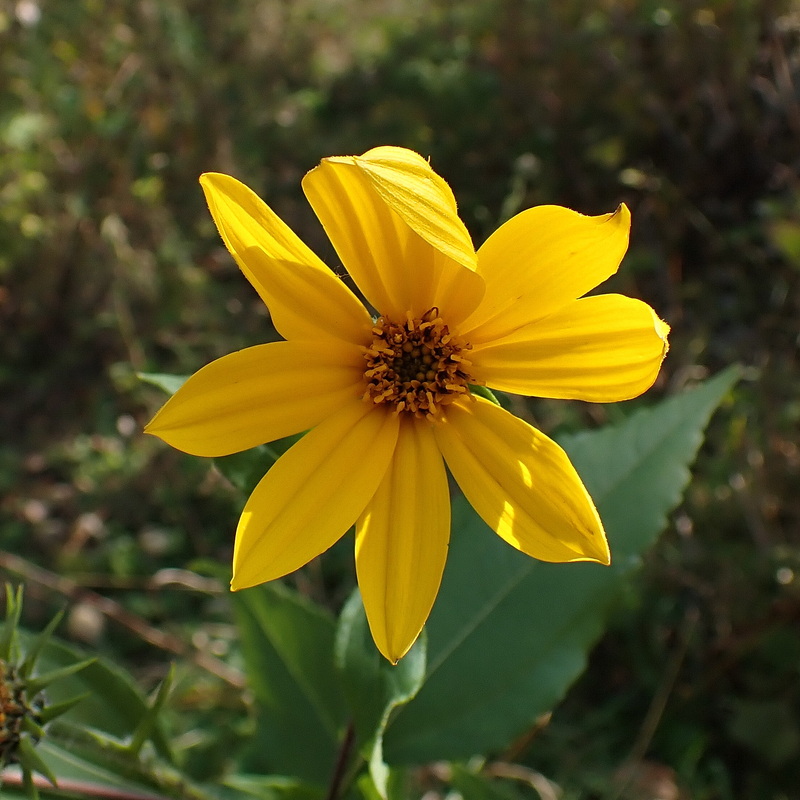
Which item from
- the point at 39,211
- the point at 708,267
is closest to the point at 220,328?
the point at 39,211

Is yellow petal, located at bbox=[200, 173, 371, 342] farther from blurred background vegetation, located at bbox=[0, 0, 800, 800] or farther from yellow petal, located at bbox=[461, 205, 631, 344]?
blurred background vegetation, located at bbox=[0, 0, 800, 800]

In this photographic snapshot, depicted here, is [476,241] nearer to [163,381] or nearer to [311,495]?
[163,381]

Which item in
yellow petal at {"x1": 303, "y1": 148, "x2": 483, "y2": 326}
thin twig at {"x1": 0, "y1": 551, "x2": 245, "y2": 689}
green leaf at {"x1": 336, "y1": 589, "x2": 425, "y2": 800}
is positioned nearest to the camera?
yellow petal at {"x1": 303, "y1": 148, "x2": 483, "y2": 326}

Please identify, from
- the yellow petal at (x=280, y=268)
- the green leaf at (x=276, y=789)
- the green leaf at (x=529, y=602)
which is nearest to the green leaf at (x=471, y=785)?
the green leaf at (x=529, y=602)

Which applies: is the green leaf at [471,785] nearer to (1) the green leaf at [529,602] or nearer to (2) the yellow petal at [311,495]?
(1) the green leaf at [529,602]

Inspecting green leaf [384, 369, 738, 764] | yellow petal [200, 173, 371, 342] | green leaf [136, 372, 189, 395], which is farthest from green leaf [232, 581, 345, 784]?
yellow petal [200, 173, 371, 342]

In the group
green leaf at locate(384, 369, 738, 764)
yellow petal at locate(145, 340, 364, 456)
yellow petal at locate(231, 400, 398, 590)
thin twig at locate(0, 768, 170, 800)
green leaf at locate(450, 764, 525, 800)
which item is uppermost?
yellow petal at locate(145, 340, 364, 456)
